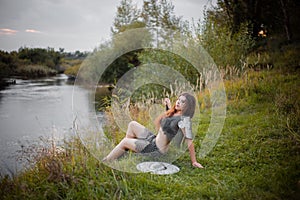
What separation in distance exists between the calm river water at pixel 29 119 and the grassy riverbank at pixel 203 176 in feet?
3.52

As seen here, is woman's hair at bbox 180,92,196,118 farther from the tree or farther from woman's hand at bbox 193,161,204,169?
the tree

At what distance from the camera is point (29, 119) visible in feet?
23.4

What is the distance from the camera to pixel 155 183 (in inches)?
103

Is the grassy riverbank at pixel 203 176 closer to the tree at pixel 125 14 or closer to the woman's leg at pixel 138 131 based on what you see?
the woman's leg at pixel 138 131

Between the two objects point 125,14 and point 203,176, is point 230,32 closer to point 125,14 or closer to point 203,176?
point 203,176

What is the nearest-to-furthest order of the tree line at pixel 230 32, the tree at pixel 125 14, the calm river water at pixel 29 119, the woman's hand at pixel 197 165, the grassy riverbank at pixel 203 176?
the grassy riverbank at pixel 203 176, the woman's hand at pixel 197 165, the calm river water at pixel 29 119, the tree line at pixel 230 32, the tree at pixel 125 14

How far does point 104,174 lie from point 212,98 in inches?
152

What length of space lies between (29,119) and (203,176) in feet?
19.6

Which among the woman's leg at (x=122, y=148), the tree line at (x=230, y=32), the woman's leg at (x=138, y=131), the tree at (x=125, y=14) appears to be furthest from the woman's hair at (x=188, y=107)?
the tree at (x=125, y=14)

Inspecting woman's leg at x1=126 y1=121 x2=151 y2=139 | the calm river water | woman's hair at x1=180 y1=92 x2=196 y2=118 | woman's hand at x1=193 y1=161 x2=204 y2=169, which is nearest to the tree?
the calm river water

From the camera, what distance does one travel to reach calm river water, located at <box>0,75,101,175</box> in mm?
4600

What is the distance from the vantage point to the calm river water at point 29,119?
15.1 ft

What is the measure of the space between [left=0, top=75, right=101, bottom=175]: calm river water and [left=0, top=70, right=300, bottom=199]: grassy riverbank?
107 cm

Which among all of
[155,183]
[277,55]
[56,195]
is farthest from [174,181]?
[277,55]
